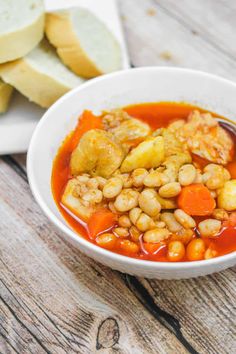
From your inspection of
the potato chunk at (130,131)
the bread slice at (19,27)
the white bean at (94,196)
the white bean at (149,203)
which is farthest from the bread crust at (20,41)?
the white bean at (149,203)

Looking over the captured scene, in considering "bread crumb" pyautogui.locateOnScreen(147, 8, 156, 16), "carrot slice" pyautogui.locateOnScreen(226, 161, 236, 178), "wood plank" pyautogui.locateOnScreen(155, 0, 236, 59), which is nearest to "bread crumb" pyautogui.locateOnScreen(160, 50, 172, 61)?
"wood plank" pyautogui.locateOnScreen(155, 0, 236, 59)

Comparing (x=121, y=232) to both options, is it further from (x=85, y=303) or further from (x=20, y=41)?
(x=20, y=41)

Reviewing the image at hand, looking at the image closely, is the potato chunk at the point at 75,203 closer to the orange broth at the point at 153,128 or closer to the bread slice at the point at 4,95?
the orange broth at the point at 153,128

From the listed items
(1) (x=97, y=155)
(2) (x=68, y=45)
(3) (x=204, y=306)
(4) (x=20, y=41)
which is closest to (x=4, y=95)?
(4) (x=20, y=41)

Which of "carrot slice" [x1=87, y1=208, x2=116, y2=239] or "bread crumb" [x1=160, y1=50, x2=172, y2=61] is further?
"bread crumb" [x1=160, y1=50, x2=172, y2=61]

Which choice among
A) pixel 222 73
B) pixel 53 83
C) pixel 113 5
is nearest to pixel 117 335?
pixel 53 83

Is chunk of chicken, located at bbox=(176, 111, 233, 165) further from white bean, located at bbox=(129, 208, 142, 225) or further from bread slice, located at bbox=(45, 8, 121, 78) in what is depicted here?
bread slice, located at bbox=(45, 8, 121, 78)

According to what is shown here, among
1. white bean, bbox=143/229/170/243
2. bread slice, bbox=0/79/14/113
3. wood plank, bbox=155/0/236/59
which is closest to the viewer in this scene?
white bean, bbox=143/229/170/243
